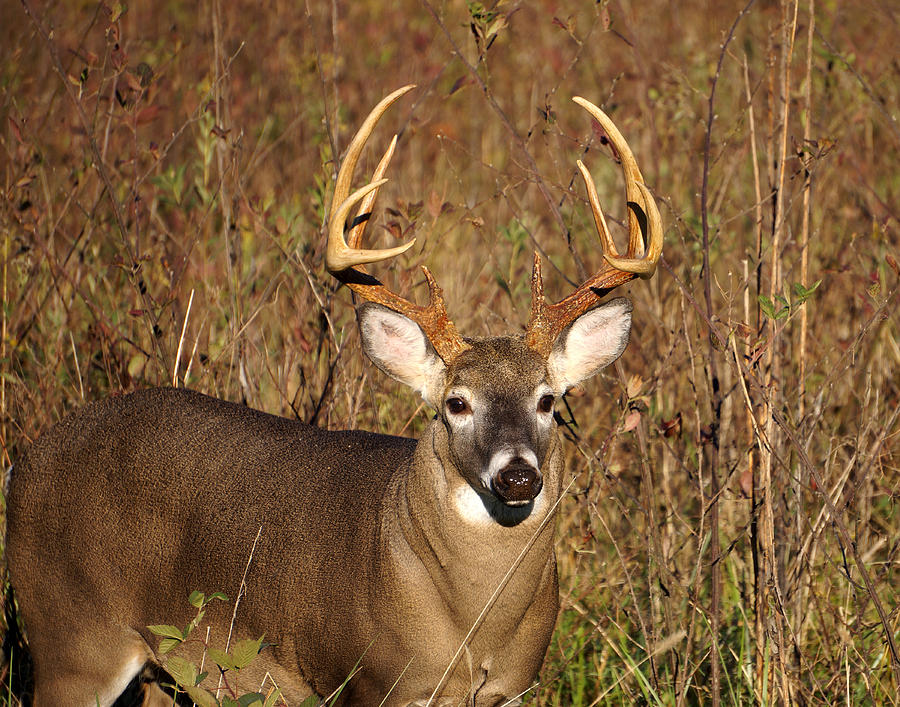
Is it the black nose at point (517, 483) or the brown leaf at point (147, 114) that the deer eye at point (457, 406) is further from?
the brown leaf at point (147, 114)

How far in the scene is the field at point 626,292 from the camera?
12.9ft

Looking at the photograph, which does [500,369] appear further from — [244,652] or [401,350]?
[244,652]

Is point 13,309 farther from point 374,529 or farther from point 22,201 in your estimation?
point 374,529

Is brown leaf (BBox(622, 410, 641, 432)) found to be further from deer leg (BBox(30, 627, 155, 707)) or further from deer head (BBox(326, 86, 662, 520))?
deer leg (BBox(30, 627, 155, 707))

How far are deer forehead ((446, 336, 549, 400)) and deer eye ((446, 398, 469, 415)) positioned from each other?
4 cm

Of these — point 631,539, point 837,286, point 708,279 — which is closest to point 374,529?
point 708,279

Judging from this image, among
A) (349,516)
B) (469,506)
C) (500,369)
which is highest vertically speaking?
(500,369)

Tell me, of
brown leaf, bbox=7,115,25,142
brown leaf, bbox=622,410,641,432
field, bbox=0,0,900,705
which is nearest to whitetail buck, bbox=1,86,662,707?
brown leaf, bbox=622,410,641,432

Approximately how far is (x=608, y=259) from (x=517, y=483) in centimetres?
77

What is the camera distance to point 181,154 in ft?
27.8

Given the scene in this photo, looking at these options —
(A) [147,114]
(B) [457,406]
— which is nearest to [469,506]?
(B) [457,406]

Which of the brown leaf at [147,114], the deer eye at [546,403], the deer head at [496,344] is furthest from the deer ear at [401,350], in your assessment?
the brown leaf at [147,114]

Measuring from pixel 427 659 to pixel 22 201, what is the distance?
9.68 feet

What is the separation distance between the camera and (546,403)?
3.64 meters
